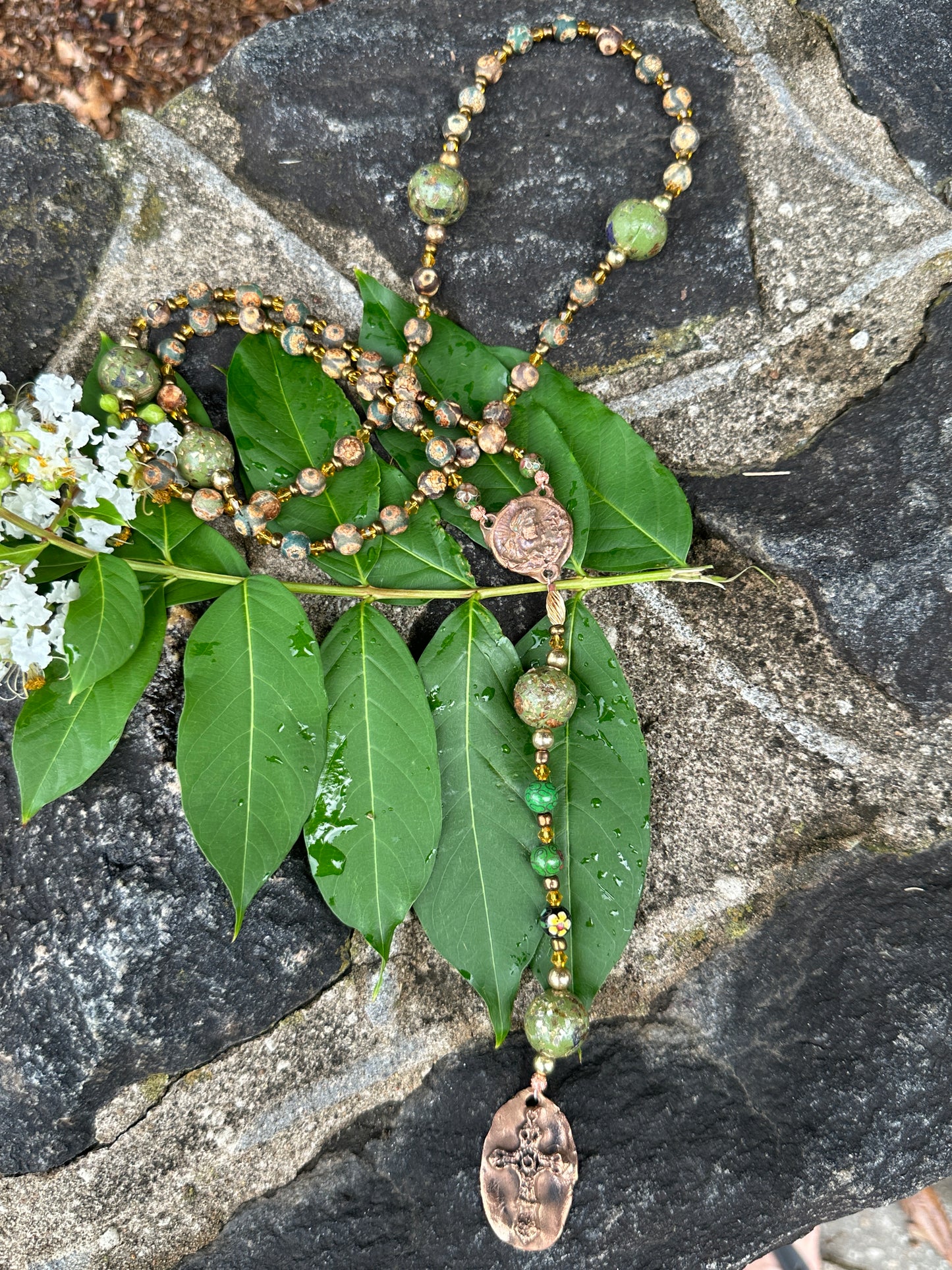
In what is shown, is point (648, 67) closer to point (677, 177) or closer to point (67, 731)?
point (677, 177)

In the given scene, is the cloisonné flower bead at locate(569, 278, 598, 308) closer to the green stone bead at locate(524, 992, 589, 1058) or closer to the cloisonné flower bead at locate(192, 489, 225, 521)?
the cloisonné flower bead at locate(192, 489, 225, 521)

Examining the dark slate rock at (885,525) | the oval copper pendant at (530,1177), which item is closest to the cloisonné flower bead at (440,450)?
the dark slate rock at (885,525)

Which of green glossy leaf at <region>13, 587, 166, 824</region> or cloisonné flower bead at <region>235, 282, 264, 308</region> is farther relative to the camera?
cloisonné flower bead at <region>235, 282, 264, 308</region>

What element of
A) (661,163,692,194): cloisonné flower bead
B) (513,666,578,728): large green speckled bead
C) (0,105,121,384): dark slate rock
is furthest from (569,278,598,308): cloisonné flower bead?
(0,105,121,384): dark slate rock

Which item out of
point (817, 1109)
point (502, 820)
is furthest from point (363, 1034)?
point (817, 1109)

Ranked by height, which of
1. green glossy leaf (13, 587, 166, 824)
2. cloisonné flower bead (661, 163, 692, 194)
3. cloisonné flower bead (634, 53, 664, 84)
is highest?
cloisonné flower bead (634, 53, 664, 84)

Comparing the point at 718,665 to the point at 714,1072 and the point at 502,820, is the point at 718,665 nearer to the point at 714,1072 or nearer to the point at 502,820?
the point at 502,820

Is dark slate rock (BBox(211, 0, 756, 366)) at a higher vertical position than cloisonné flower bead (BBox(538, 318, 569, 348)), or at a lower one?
higher
